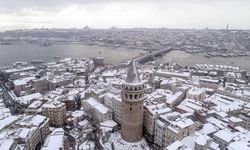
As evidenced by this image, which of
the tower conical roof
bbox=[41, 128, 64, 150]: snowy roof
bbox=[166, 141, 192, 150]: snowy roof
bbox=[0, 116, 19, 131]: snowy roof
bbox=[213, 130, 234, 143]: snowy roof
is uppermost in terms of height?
the tower conical roof

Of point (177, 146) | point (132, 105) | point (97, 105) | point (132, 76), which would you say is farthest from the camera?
point (97, 105)

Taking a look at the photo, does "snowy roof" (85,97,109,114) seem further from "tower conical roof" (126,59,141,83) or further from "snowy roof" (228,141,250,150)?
"snowy roof" (228,141,250,150)

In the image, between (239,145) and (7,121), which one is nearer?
(239,145)

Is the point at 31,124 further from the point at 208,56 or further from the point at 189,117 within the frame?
the point at 208,56

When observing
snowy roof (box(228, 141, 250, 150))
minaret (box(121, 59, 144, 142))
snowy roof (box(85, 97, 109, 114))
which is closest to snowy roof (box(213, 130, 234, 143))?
snowy roof (box(228, 141, 250, 150))

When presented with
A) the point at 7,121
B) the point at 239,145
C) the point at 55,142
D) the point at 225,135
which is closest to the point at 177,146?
the point at 239,145

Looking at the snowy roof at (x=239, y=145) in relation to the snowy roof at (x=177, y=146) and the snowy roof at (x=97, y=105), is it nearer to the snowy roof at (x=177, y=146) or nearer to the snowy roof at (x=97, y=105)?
the snowy roof at (x=177, y=146)

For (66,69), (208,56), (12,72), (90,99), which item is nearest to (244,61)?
(208,56)

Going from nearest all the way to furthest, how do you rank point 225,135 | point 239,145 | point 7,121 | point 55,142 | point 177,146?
point 177,146 < point 239,145 < point 55,142 < point 225,135 < point 7,121

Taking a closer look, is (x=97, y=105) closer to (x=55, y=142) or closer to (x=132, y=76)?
(x=55, y=142)
